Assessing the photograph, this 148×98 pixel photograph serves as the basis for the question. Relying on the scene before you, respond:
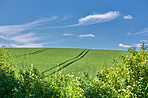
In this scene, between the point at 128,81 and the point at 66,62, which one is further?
the point at 66,62

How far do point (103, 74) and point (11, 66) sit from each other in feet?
13.1

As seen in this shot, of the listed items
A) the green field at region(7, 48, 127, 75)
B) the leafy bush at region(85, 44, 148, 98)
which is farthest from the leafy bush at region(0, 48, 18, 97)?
the leafy bush at region(85, 44, 148, 98)

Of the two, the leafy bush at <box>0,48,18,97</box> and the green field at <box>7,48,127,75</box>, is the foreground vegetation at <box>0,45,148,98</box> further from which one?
Result: the green field at <box>7,48,127,75</box>

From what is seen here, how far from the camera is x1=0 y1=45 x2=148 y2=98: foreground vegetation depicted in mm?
4469

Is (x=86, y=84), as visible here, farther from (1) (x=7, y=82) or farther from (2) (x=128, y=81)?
(1) (x=7, y=82)

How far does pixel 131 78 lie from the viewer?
4836 mm

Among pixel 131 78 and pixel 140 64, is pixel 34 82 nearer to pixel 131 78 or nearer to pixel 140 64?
pixel 131 78

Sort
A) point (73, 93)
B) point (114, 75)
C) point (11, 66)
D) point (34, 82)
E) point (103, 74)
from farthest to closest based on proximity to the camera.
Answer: point (11, 66), point (103, 74), point (114, 75), point (34, 82), point (73, 93)

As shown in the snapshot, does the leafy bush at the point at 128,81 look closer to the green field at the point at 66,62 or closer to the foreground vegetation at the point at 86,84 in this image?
the foreground vegetation at the point at 86,84

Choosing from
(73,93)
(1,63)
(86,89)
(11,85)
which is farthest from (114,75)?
(1,63)

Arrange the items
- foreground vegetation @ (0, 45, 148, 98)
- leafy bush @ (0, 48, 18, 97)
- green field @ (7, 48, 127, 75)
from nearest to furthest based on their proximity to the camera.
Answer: foreground vegetation @ (0, 45, 148, 98) < leafy bush @ (0, 48, 18, 97) < green field @ (7, 48, 127, 75)

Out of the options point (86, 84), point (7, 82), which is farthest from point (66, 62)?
point (7, 82)

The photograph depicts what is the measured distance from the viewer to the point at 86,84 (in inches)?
202

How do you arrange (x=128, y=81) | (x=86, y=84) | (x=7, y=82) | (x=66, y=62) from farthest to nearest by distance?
(x=66, y=62)
(x=86, y=84)
(x=7, y=82)
(x=128, y=81)
